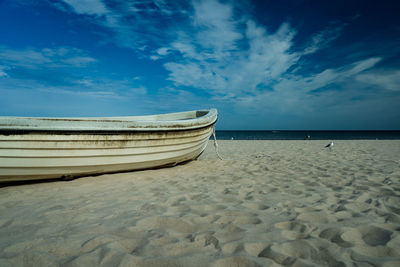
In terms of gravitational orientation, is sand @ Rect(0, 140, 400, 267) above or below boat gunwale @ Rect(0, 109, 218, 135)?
below

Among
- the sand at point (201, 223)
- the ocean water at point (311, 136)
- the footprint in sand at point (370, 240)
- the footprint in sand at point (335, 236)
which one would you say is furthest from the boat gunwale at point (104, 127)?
the ocean water at point (311, 136)

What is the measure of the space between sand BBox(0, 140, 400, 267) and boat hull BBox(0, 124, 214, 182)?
256 millimetres

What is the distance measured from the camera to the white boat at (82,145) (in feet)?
9.58

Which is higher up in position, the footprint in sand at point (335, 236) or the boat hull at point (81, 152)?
the boat hull at point (81, 152)

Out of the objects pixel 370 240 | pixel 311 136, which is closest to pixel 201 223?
pixel 370 240

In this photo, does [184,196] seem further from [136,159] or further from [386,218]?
[386,218]

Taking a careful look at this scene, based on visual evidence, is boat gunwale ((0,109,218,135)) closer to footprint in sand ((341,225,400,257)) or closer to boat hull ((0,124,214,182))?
boat hull ((0,124,214,182))

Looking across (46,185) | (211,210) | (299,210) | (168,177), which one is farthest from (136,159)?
(299,210)

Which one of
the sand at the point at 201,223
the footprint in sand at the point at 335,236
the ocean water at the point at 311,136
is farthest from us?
the ocean water at the point at 311,136

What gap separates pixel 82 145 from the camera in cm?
335

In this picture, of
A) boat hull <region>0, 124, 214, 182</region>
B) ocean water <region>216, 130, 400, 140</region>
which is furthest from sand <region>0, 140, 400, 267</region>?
ocean water <region>216, 130, 400, 140</region>

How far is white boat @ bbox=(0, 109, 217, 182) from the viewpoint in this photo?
115 inches

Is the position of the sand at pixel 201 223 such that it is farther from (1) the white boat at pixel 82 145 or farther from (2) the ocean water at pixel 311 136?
(2) the ocean water at pixel 311 136

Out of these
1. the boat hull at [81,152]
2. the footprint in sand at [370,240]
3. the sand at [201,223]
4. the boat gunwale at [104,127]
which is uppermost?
the boat gunwale at [104,127]
